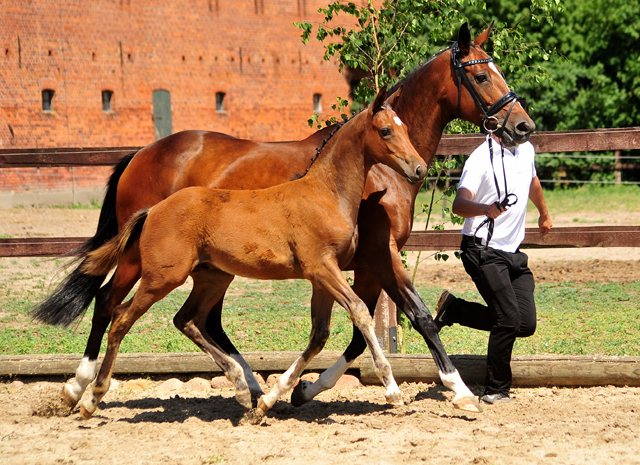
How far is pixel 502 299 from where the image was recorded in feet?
15.8

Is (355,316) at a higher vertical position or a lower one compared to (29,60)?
lower

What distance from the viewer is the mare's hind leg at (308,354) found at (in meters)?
4.61

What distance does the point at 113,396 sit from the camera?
5500mm

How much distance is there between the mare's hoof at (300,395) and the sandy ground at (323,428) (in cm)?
8

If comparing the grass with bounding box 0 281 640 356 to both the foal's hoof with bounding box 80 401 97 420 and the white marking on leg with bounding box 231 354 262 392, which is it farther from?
the foal's hoof with bounding box 80 401 97 420

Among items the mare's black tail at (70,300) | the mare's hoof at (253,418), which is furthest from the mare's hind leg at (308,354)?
the mare's black tail at (70,300)

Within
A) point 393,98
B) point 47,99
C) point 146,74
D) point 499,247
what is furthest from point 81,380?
point 146,74

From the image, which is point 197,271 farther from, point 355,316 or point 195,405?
point 355,316

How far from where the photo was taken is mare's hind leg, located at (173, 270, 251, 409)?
4836 mm

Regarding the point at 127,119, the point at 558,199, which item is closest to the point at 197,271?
the point at 558,199

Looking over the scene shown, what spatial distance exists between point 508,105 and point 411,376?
2.15m

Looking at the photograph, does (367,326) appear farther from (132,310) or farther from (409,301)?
(132,310)

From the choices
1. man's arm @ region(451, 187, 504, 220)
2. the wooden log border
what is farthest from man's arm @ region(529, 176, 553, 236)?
the wooden log border

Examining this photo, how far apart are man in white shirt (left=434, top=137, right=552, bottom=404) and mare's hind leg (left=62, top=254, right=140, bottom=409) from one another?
239cm
